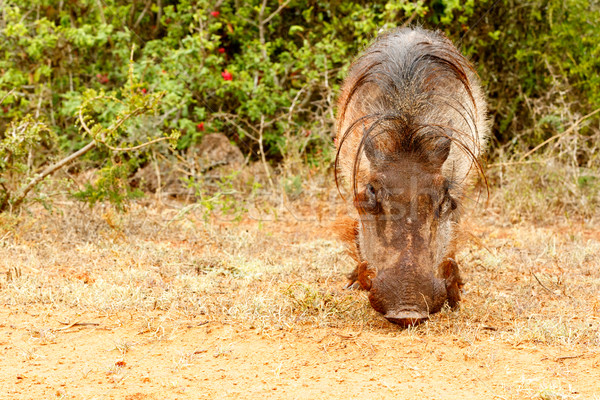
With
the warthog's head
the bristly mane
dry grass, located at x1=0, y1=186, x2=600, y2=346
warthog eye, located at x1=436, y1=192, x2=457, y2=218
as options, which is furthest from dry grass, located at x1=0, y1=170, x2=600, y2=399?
the bristly mane

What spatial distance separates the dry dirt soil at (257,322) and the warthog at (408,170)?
0.75 ft

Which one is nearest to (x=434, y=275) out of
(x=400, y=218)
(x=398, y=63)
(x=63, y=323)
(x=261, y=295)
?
(x=400, y=218)

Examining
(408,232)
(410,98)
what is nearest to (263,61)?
(410,98)

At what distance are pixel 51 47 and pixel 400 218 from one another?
512 centimetres

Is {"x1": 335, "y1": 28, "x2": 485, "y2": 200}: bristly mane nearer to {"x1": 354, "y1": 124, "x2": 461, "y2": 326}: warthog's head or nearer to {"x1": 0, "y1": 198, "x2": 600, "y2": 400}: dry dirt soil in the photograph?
{"x1": 354, "y1": 124, "x2": 461, "y2": 326}: warthog's head

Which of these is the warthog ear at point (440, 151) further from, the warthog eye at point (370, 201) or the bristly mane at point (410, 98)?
the warthog eye at point (370, 201)

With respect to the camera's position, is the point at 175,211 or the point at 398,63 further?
the point at 175,211

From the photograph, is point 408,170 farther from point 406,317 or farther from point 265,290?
point 265,290

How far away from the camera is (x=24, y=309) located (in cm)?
343

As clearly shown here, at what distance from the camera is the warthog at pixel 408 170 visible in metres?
3.12

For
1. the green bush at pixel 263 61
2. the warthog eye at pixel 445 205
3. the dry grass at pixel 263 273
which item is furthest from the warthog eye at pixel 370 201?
the green bush at pixel 263 61

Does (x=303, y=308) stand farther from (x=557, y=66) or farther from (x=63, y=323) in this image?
(x=557, y=66)

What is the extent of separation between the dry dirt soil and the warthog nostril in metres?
0.07

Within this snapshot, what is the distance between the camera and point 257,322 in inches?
126
